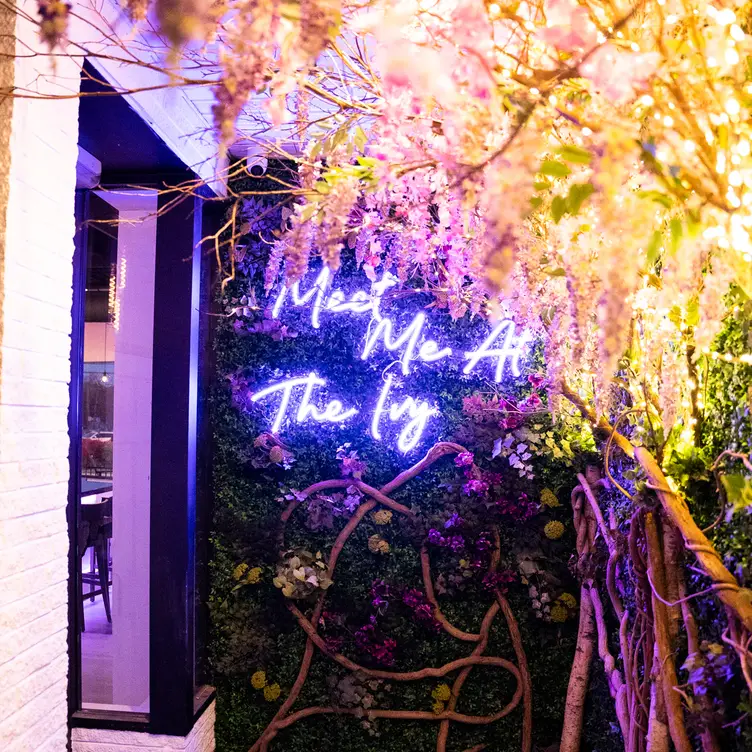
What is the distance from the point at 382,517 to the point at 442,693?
1.15m

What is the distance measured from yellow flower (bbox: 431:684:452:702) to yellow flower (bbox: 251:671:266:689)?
1109mm

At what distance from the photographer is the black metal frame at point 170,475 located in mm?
3453

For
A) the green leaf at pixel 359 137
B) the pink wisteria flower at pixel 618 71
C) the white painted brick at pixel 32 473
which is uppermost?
the green leaf at pixel 359 137

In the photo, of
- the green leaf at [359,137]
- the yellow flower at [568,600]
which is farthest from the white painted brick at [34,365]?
the yellow flower at [568,600]

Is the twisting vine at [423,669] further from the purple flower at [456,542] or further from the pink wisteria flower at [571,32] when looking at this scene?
the pink wisteria flower at [571,32]

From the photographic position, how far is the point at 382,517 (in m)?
3.90

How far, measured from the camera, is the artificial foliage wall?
3764 millimetres

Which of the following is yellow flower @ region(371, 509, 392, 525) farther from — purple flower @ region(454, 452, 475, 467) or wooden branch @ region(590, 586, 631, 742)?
wooden branch @ region(590, 586, 631, 742)

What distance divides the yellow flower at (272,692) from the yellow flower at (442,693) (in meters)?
1.01

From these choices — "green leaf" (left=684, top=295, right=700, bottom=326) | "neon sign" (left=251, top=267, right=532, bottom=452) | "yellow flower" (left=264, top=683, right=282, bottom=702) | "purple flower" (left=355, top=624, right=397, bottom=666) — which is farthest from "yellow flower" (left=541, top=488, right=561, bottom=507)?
"yellow flower" (left=264, top=683, right=282, bottom=702)

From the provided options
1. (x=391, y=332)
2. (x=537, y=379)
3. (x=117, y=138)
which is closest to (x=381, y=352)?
(x=391, y=332)

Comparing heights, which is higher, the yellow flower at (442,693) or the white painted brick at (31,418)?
the white painted brick at (31,418)

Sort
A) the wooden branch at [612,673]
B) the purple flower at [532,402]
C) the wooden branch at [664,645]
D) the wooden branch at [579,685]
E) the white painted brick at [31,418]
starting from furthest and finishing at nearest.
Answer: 1. the purple flower at [532,402]
2. the wooden branch at [579,685]
3. the wooden branch at [612,673]
4. the wooden branch at [664,645]
5. the white painted brick at [31,418]

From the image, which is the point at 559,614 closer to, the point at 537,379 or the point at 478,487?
the point at 478,487
